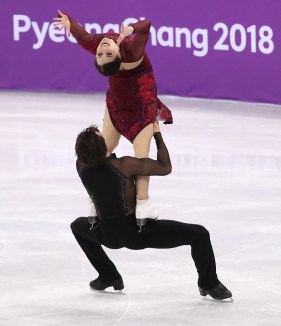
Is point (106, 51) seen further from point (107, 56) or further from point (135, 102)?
point (135, 102)

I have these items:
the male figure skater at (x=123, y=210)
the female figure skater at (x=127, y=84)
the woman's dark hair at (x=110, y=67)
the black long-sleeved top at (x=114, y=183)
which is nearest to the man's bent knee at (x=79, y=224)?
the male figure skater at (x=123, y=210)

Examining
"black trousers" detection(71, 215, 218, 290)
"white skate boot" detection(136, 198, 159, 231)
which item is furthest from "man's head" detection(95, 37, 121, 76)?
"black trousers" detection(71, 215, 218, 290)

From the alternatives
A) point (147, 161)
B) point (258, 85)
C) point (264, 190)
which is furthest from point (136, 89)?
point (258, 85)

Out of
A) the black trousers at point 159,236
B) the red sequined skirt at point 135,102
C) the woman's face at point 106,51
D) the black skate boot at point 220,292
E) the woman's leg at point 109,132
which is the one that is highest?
the woman's face at point 106,51

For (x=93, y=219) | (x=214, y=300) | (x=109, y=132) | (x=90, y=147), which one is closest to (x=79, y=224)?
(x=93, y=219)

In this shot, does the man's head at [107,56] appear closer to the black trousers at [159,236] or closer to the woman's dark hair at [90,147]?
the woman's dark hair at [90,147]

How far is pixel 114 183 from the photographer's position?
588cm

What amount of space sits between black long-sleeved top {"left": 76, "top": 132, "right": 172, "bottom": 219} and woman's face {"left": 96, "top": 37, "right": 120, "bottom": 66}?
69cm

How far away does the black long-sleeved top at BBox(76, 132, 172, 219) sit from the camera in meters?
5.87

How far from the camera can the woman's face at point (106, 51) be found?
636 cm

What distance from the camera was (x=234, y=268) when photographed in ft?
22.1

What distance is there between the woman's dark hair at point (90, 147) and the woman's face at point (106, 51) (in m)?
0.68

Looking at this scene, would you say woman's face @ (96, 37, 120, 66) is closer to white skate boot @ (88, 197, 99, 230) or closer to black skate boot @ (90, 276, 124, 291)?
white skate boot @ (88, 197, 99, 230)

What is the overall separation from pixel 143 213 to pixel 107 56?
0.92 m
